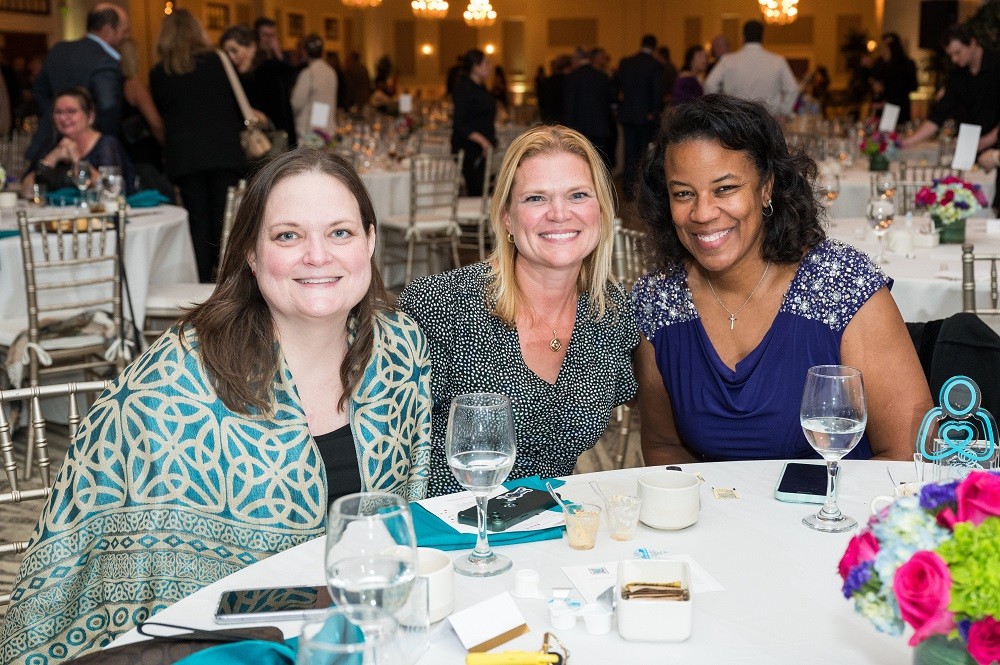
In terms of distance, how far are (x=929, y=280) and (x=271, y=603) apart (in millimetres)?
2768

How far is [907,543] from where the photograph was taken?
97 cm

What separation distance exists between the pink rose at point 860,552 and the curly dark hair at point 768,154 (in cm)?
142

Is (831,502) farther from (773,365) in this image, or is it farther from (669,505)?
(773,365)

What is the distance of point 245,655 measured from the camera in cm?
111

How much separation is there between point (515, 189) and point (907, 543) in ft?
5.06

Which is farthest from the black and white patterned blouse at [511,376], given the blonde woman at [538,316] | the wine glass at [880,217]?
the wine glass at [880,217]

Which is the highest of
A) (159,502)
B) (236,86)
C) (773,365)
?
(236,86)

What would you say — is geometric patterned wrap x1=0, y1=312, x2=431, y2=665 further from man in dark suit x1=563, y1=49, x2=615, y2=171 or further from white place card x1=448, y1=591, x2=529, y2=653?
man in dark suit x1=563, y1=49, x2=615, y2=171

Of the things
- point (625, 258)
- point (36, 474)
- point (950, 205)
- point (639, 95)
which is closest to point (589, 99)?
point (639, 95)

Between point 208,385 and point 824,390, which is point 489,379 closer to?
point 208,385

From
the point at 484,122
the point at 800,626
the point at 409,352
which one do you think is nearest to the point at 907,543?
the point at 800,626

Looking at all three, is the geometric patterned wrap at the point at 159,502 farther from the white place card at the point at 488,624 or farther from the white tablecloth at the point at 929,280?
the white tablecloth at the point at 929,280

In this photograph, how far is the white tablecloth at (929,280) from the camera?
3429 mm

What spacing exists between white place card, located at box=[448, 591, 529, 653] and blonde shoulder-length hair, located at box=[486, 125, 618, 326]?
1.12 metres
